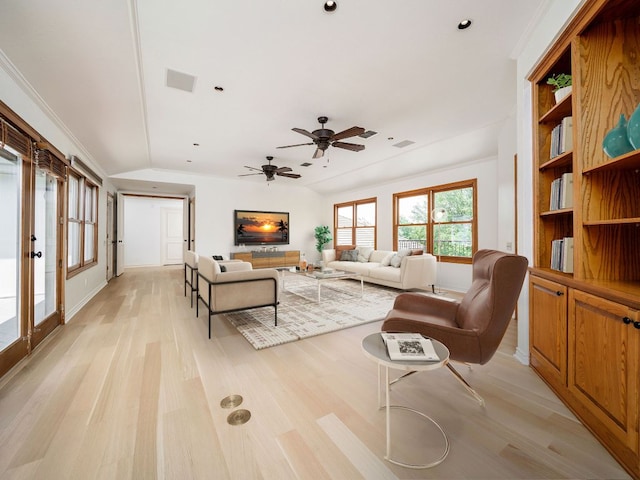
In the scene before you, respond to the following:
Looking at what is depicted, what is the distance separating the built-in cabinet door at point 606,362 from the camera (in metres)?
1.25

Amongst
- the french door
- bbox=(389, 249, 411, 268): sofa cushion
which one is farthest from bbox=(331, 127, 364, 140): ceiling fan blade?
the french door

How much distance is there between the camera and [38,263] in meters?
2.83

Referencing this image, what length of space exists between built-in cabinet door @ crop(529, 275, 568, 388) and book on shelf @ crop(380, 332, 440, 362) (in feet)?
3.29

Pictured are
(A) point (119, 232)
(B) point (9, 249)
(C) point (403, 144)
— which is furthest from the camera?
(A) point (119, 232)

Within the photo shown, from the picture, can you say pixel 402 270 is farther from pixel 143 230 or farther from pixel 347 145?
pixel 143 230

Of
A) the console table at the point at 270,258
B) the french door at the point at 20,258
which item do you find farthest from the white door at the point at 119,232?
the french door at the point at 20,258

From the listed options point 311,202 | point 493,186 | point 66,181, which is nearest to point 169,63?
point 66,181

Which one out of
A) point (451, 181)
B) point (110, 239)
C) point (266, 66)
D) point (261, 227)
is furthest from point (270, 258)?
point (266, 66)

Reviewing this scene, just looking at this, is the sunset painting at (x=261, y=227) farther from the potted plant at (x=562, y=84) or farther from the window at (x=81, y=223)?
the potted plant at (x=562, y=84)

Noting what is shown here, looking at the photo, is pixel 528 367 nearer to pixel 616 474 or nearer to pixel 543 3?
pixel 616 474

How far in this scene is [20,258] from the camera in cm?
245

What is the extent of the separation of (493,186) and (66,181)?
6.65 metres

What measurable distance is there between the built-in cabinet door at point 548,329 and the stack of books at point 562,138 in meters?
0.97

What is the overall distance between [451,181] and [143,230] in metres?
10.0
